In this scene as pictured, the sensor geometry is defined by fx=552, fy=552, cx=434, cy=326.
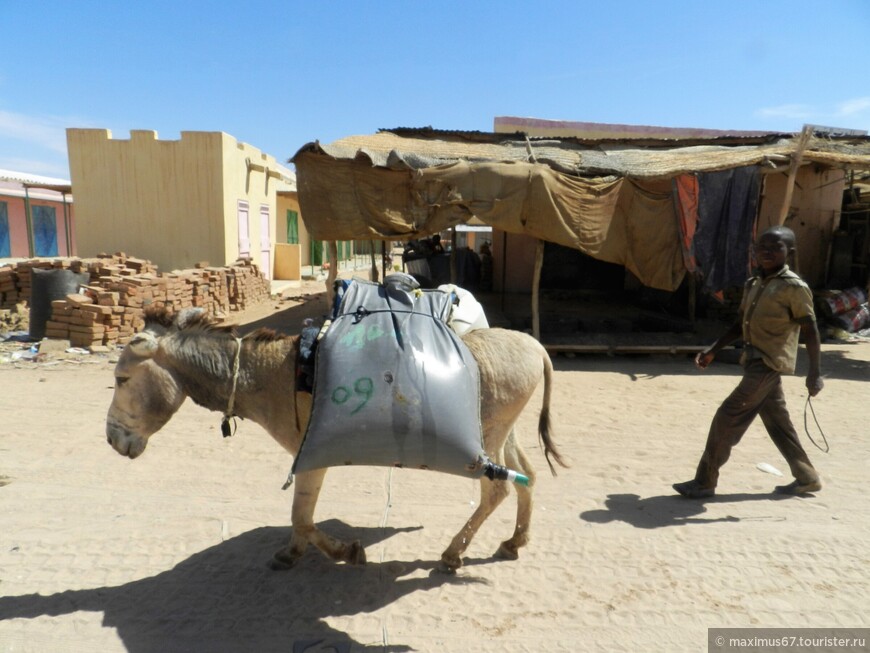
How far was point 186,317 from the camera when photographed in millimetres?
2686

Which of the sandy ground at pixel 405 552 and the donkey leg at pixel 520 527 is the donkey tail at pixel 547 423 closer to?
the donkey leg at pixel 520 527

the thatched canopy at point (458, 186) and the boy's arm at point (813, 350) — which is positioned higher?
the thatched canopy at point (458, 186)

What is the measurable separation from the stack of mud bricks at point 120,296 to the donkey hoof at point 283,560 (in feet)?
16.5

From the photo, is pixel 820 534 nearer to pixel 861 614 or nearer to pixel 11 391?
pixel 861 614

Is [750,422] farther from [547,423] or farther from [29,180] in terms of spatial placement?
[29,180]

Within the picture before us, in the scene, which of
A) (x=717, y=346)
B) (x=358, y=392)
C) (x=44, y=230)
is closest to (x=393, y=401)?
(x=358, y=392)

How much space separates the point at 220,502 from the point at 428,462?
6.70 ft

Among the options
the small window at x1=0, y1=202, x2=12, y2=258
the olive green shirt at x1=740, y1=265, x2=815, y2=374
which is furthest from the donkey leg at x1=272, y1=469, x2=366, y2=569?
the small window at x1=0, y1=202, x2=12, y2=258

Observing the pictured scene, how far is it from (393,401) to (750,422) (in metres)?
2.64

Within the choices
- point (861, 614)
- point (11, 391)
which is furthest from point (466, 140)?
point (861, 614)

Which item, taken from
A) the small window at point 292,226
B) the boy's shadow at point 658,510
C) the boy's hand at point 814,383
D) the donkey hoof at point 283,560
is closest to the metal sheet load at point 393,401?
the donkey hoof at point 283,560

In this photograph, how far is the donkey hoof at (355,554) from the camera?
9.43 ft

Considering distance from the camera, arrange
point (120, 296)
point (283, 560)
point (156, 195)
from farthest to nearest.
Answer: point (156, 195), point (120, 296), point (283, 560)

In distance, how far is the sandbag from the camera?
8.55m
